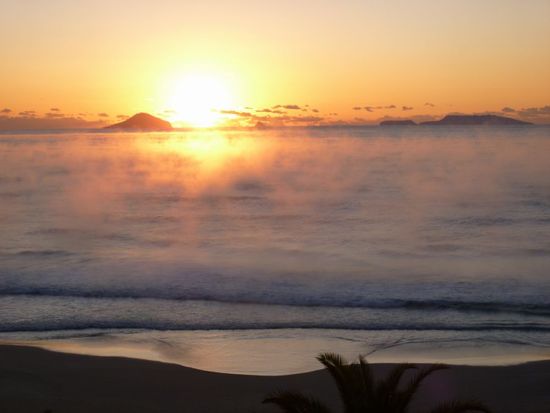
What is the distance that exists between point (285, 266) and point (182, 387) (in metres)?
12.2

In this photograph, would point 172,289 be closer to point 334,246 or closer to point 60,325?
point 60,325

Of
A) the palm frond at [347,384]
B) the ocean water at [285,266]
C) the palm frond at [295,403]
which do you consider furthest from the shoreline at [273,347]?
the palm frond at [295,403]

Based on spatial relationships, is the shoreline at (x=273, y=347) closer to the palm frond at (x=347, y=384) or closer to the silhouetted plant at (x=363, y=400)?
the palm frond at (x=347, y=384)

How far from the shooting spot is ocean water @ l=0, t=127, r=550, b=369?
1620 cm

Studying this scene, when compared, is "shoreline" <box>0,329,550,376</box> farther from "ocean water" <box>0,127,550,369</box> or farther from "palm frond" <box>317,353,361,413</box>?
"palm frond" <box>317,353,361,413</box>

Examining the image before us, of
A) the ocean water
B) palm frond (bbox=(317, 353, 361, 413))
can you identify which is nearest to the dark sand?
the ocean water

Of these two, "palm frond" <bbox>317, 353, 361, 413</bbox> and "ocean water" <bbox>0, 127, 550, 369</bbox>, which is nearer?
"palm frond" <bbox>317, 353, 361, 413</bbox>

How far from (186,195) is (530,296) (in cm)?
3803

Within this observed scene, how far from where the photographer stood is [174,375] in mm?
12461

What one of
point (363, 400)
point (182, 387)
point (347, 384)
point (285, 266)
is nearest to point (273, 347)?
point (182, 387)

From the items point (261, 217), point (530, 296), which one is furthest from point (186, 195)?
point (530, 296)

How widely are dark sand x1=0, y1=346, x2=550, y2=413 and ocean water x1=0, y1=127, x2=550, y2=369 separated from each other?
2.02 meters

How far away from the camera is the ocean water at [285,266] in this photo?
16203mm

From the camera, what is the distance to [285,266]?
2395 centimetres
